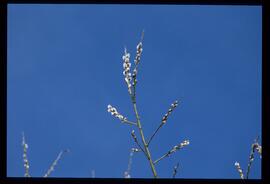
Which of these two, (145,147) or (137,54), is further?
(137,54)

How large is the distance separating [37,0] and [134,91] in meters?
0.69

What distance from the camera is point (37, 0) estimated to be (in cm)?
218

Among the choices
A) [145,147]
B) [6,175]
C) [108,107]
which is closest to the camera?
[145,147]

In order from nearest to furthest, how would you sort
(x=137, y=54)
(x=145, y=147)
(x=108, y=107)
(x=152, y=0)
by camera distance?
1. (x=145, y=147)
2. (x=152, y=0)
3. (x=137, y=54)
4. (x=108, y=107)
